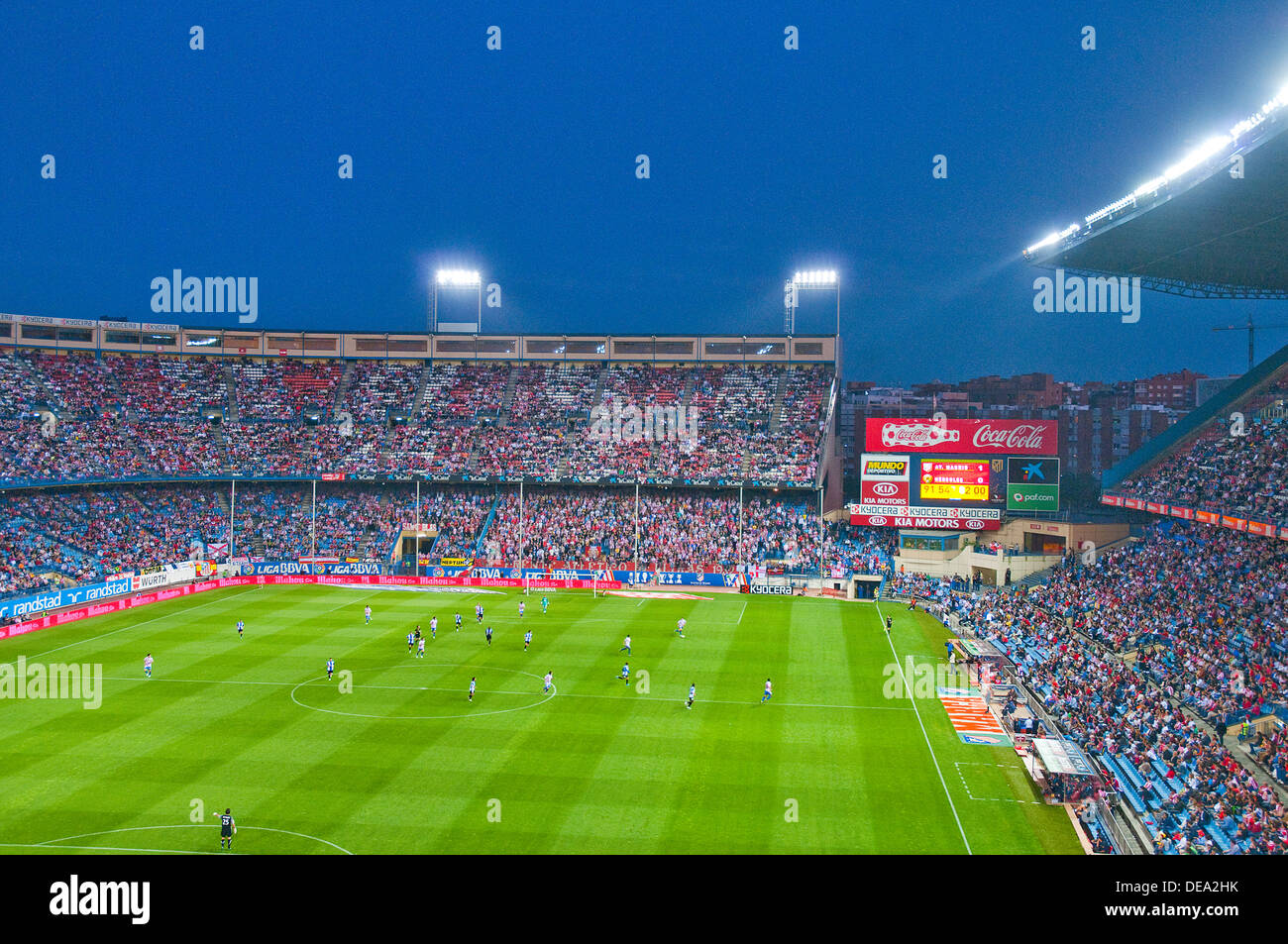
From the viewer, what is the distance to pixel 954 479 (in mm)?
60781

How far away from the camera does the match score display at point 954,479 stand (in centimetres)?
6050

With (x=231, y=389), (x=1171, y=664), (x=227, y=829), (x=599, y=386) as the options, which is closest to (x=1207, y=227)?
(x=1171, y=664)

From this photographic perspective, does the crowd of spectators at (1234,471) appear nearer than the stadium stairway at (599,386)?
Yes

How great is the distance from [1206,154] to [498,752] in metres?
31.4

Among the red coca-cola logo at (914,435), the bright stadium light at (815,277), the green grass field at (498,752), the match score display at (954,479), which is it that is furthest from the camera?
the bright stadium light at (815,277)

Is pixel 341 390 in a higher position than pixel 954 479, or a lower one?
higher

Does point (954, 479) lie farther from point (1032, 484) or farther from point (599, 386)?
point (599, 386)

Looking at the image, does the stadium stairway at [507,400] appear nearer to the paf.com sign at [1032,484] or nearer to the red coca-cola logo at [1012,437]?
the red coca-cola logo at [1012,437]

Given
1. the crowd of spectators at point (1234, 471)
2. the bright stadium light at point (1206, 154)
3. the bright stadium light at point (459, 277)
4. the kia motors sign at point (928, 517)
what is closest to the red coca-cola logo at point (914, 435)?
the kia motors sign at point (928, 517)

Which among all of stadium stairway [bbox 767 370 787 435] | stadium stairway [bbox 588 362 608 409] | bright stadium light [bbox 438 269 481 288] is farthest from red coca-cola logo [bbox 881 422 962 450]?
bright stadium light [bbox 438 269 481 288]

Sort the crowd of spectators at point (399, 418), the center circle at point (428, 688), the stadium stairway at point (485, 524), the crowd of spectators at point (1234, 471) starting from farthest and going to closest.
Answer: the crowd of spectators at point (399, 418) < the stadium stairway at point (485, 524) < the crowd of spectators at point (1234, 471) < the center circle at point (428, 688)

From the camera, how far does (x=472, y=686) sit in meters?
31.6

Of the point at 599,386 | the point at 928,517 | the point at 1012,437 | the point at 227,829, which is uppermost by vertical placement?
the point at 599,386

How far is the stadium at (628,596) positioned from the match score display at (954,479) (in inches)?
8.4
